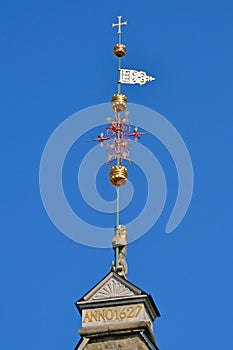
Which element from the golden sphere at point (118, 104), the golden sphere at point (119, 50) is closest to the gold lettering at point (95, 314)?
the golden sphere at point (118, 104)

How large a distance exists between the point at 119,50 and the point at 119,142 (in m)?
3.44

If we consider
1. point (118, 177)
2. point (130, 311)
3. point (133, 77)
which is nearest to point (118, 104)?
point (133, 77)

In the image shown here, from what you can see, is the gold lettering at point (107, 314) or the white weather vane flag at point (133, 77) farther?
the white weather vane flag at point (133, 77)

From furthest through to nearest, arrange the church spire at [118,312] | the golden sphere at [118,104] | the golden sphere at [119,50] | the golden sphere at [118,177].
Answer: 1. the golden sphere at [119,50]
2. the golden sphere at [118,104]
3. the golden sphere at [118,177]
4. the church spire at [118,312]

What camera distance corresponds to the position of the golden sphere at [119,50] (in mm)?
39938

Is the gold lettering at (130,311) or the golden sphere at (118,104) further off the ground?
the golden sphere at (118,104)

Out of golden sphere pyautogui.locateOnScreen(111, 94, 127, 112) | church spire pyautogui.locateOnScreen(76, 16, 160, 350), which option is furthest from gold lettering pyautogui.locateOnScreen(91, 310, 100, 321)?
golden sphere pyautogui.locateOnScreen(111, 94, 127, 112)

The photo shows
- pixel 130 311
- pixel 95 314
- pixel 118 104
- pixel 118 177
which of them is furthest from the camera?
pixel 118 104

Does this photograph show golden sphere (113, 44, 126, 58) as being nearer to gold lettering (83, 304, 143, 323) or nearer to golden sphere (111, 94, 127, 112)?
golden sphere (111, 94, 127, 112)

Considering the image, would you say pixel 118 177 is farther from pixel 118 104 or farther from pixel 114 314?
pixel 114 314

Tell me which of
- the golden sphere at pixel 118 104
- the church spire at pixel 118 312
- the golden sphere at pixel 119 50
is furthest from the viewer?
the golden sphere at pixel 119 50

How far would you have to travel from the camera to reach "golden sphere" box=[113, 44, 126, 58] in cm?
3994

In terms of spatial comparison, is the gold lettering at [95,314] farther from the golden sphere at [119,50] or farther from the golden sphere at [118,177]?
the golden sphere at [119,50]

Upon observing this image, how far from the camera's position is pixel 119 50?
131 ft
